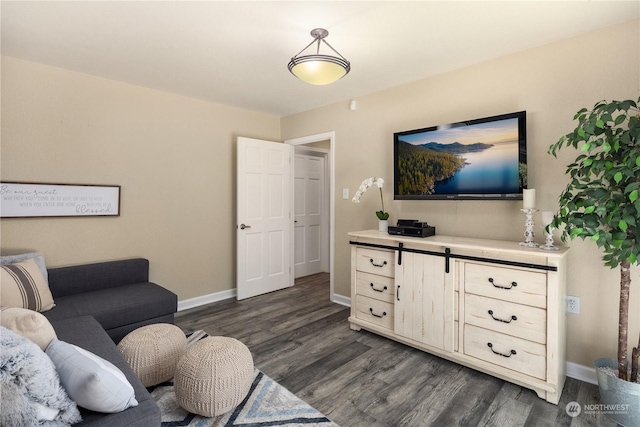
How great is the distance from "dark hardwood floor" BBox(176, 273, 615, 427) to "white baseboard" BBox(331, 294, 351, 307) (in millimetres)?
340

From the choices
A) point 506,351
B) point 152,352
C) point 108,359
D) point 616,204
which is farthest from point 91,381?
point 616,204

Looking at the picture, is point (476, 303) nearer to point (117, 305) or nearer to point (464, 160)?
point (464, 160)

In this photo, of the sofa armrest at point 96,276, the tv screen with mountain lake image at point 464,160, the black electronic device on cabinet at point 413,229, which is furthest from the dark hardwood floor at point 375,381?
the tv screen with mountain lake image at point 464,160

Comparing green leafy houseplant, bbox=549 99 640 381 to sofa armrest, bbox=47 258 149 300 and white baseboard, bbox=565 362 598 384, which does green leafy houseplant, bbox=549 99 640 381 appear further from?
sofa armrest, bbox=47 258 149 300

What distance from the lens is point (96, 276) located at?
2875 mm

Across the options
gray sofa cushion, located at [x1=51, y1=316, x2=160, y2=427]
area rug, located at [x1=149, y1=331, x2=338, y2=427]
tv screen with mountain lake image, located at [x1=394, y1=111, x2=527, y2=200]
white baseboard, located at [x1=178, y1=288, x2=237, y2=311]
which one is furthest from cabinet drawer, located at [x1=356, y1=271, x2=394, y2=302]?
gray sofa cushion, located at [x1=51, y1=316, x2=160, y2=427]

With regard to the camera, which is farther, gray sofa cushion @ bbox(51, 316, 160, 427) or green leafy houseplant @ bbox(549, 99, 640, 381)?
green leafy houseplant @ bbox(549, 99, 640, 381)

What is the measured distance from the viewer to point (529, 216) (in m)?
2.27

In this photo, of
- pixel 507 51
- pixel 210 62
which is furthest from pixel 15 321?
pixel 507 51

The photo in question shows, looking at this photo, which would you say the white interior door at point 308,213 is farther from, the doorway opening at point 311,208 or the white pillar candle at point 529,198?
the white pillar candle at point 529,198

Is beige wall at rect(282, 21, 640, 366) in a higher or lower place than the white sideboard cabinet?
→ higher

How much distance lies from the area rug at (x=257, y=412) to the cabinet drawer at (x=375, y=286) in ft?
3.78

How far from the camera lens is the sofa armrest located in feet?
8.80

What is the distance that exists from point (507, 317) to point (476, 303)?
7.9 inches
